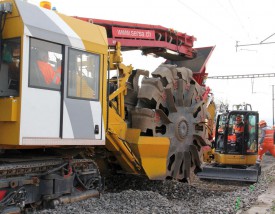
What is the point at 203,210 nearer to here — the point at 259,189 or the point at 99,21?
the point at 259,189

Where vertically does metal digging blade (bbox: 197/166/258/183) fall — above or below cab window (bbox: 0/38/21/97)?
below

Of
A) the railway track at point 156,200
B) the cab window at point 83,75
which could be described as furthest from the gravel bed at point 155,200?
the cab window at point 83,75

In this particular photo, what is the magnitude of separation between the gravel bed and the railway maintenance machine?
32 cm

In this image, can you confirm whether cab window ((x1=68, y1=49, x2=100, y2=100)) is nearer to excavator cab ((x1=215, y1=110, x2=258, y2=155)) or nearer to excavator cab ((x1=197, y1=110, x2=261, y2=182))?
excavator cab ((x1=197, y1=110, x2=261, y2=182))

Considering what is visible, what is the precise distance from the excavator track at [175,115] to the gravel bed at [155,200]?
41cm

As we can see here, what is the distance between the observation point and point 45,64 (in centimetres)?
566

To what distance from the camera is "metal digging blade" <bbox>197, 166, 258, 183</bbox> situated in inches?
429

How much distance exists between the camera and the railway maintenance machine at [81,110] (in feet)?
17.7

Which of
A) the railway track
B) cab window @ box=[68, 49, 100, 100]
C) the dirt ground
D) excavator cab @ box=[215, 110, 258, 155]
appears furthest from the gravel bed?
excavator cab @ box=[215, 110, 258, 155]

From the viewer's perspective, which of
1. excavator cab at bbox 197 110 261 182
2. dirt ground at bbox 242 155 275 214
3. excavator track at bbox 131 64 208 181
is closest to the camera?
dirt ground at bbox 242 155 275 214

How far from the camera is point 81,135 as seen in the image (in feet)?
20.2

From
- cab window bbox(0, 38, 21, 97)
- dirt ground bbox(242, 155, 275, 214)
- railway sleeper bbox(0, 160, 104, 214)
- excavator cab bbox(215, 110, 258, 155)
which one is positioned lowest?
dirt ground bbox(242, 155, 275, 214)

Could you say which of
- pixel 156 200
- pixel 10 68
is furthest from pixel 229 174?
pixel 10 68

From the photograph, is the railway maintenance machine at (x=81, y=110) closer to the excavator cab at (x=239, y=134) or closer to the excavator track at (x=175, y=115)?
the excavator track at (x=175, y=115)
